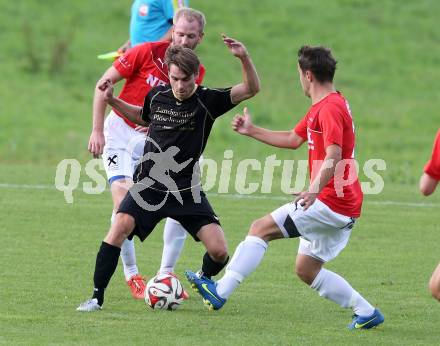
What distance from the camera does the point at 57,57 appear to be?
28.6 metres

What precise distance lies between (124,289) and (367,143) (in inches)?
629

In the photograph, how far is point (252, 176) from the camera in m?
18.0

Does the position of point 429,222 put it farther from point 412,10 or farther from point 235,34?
point 412,10

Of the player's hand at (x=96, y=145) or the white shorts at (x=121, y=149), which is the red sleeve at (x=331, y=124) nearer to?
the player's hand at (x=96, y=145)

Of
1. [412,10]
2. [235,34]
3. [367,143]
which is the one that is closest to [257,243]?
[367,143]

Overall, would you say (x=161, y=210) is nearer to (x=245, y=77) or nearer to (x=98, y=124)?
(x=98, y=124)

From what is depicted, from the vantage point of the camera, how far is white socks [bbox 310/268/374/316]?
25.8ft

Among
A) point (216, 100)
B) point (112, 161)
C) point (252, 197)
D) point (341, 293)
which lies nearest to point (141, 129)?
point (112, 161)

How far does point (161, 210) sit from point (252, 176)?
973 cm

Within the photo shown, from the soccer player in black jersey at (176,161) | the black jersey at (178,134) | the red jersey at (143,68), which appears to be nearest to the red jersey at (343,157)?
the soccer player in black jersey at (176,161)

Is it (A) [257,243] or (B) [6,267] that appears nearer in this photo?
(A) [257,243]

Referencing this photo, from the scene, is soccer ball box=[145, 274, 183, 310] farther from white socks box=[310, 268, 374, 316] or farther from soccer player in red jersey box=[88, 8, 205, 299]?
white socks box=[310, 268, 374, 316]

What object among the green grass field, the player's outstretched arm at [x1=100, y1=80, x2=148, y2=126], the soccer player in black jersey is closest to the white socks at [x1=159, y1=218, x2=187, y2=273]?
the green grass field

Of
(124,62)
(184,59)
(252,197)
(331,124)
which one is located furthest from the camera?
(252,197)
